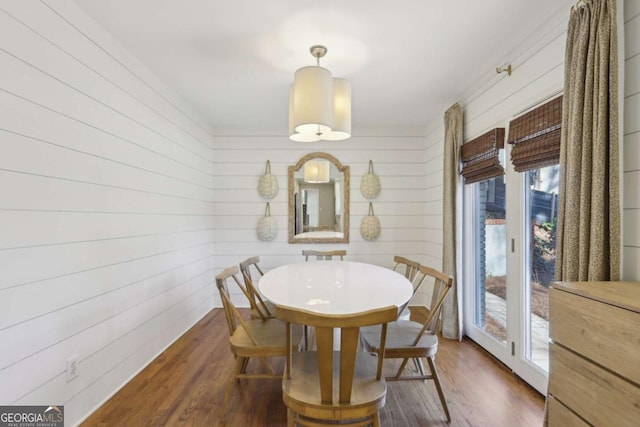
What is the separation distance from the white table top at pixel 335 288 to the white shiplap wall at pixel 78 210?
1.07m

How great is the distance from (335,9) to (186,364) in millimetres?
2873

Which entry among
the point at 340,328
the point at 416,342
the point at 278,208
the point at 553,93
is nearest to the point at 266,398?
the point at 416,342

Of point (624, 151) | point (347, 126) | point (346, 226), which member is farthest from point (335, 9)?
point (346, 226)

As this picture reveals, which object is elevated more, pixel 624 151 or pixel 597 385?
pixel 624 151

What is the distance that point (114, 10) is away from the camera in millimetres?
1897

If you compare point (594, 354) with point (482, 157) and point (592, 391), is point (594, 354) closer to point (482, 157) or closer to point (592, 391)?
point (592, 391)

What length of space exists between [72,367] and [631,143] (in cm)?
320

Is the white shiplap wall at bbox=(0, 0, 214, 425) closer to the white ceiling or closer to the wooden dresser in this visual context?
the white ceiling

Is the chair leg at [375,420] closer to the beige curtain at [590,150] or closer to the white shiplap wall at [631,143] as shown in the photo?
the beige curtain at [590,150]

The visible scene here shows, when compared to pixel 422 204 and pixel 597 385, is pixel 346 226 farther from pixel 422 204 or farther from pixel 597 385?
pixel 597 385

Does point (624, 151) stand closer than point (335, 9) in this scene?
Yes

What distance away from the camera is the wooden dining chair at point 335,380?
49.4 inches

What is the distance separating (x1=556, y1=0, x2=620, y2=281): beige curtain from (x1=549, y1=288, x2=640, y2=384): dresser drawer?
13.0 inches

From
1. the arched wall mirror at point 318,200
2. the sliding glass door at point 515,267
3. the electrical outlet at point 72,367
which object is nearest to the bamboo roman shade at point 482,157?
the sliding glass door at point 515,267
